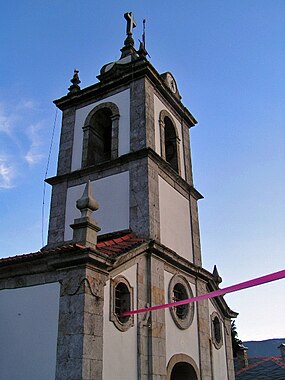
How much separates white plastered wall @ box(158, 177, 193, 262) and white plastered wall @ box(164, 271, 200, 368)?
3.69ft

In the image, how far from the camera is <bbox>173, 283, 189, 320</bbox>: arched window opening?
10.6 meters

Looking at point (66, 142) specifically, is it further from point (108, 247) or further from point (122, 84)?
point (108, 247)

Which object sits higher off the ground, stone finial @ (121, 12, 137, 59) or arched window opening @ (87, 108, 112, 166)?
stone finial @ (121, 12, 137, 59)

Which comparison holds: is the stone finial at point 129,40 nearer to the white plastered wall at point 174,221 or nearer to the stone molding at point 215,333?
the white plastered wall at point 174,221

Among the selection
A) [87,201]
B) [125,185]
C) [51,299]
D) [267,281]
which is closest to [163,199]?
[125,185]

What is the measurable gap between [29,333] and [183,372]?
4513mm

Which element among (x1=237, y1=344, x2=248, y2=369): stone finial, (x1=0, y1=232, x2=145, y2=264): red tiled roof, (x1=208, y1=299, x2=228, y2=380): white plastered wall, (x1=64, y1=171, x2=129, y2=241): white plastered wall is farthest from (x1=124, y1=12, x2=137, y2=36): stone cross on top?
(x1=237, y1=344, x2=248, y2=369): stone finial

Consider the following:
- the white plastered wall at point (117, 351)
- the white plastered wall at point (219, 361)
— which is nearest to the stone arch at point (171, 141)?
the white plastered wall at point (219, 361)

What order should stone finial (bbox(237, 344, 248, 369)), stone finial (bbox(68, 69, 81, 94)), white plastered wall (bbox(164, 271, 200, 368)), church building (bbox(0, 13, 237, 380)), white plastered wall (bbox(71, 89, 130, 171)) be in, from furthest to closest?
1. stone finial (bbox(237, 344, 248, 369))
2. stone finial (bbox(68, 69, 81, 94))
3. white plastered wall (bbox(71, 89, 130, 171))
4. white plastered wall (bbox(164, 271, 200, 368))
5. church building (bbox(0, 13, 237, 380))

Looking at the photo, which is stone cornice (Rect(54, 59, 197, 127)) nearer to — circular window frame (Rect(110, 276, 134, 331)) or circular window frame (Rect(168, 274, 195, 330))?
circular window frame (Rect(168, 274, 195, 330))

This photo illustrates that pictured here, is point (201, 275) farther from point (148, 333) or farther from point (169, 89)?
point (169, 89)

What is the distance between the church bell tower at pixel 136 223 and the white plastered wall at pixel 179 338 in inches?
0.9

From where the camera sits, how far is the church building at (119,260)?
7434mm

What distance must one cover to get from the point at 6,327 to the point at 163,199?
16.3 ft
